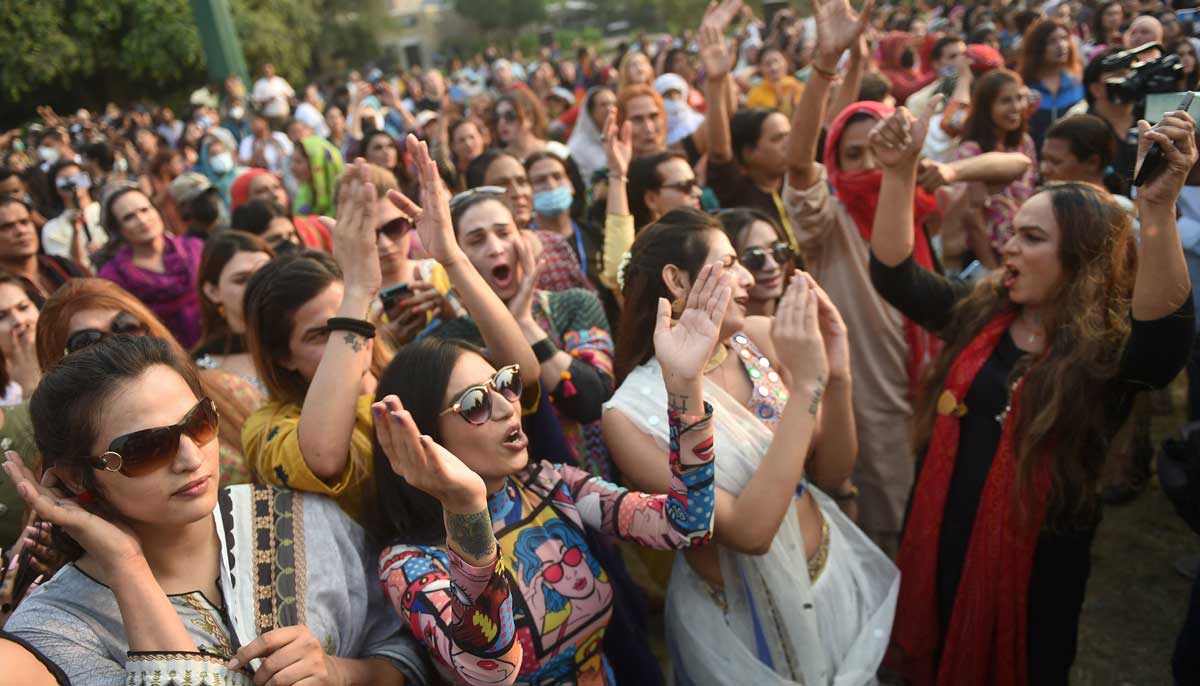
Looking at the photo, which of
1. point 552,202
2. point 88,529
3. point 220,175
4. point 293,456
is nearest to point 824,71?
point 552,202

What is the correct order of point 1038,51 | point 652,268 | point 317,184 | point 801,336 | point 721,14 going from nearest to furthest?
1. point 801,336
2. point 652,268
3. point 721,14
4. point 1038,51
5. point 317,184

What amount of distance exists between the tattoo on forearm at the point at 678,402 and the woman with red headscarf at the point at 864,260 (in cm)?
174

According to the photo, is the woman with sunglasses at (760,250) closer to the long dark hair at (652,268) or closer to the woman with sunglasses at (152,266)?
the long dark hair at (652,268)

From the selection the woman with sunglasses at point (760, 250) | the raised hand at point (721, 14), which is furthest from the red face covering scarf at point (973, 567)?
the raised hand at point (721, 14)

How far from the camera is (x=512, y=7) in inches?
1695

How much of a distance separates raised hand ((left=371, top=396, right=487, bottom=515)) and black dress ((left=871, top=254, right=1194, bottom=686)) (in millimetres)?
1571

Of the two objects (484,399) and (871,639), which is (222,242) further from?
(871,639)

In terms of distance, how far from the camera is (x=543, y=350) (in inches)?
93.6

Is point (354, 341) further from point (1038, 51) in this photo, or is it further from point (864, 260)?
point (1038, 51)

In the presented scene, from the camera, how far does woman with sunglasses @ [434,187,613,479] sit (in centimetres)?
239

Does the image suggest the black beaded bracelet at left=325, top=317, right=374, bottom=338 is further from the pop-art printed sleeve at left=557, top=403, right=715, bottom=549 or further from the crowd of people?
the pop-art printed sleeve at left=557, top=403, right=715, bottom=549

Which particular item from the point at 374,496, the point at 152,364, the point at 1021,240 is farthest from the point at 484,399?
the point at 1021,240

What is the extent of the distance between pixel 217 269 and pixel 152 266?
55.7 inches

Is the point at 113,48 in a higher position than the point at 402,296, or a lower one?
lower
